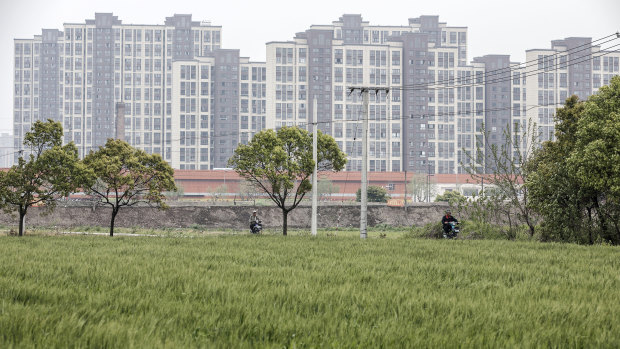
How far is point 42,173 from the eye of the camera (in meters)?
27.5

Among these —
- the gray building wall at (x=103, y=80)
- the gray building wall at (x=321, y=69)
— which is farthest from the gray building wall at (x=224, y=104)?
the gray building wall at (x=103, y=80)

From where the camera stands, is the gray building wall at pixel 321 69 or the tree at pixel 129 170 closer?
the tree at pixel 129 170

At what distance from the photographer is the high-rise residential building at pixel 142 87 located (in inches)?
5915

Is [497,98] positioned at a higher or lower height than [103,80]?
lower

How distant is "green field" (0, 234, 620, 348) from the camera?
512cm

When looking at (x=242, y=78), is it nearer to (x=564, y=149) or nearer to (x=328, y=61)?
(x=328, y=61)

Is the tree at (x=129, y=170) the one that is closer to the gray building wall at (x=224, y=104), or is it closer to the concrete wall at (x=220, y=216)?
the concrete wall at (x=220, y=216)

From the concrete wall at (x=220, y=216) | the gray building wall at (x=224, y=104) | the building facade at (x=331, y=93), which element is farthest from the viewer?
the gray building wall at (x=224, y=104)

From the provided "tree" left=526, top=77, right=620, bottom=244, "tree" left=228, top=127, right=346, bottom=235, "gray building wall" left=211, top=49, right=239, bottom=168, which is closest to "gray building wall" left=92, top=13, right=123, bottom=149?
"gray building wall" left=211, top=49, right=239, bottom=168

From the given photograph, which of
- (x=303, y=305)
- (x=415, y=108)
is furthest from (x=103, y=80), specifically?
(x=303, y=305)

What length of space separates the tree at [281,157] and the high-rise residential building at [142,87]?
10632 cm

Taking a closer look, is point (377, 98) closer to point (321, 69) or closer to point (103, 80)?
point (321, 69)

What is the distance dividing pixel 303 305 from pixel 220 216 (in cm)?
5013

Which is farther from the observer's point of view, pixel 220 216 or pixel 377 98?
pixel 377 98
